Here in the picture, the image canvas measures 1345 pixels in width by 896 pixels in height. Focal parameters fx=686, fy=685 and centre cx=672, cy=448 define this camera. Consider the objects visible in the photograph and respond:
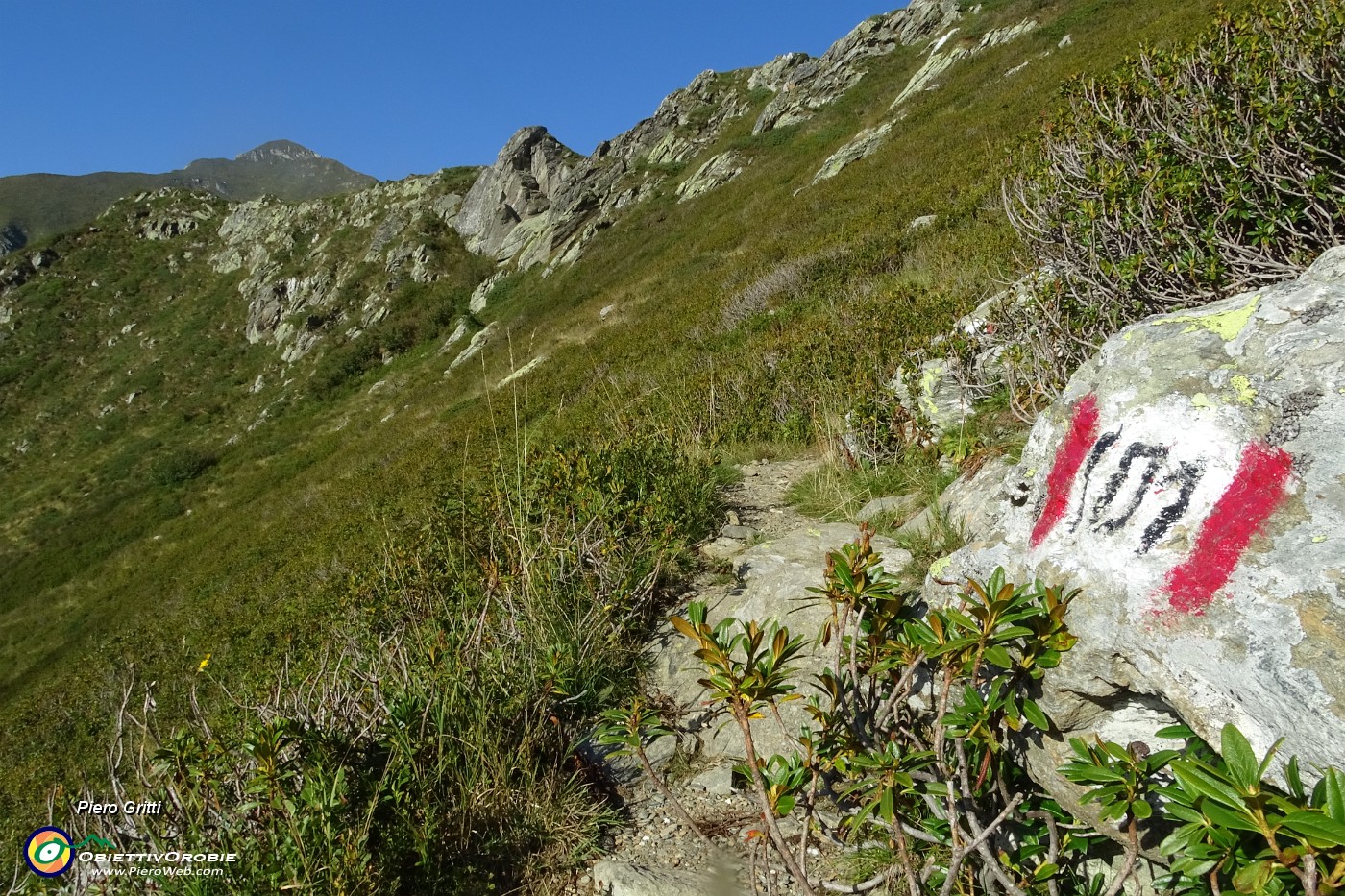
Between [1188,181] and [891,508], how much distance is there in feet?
6.20

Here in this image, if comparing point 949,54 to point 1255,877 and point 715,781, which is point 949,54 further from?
point 1255,877

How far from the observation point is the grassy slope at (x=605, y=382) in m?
6.50

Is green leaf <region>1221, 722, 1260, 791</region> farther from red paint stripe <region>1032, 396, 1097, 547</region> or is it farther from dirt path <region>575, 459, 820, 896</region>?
dirt path <region>575, 459, 820, 896</region>

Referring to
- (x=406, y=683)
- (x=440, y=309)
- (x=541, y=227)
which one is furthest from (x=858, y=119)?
(x=406, y=683)

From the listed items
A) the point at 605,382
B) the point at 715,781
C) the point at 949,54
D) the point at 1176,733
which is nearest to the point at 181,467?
the point at 605,382

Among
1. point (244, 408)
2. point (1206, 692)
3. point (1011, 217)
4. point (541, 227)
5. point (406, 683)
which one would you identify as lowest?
point (1206, 692)

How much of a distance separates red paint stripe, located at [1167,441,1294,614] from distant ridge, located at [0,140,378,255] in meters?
127

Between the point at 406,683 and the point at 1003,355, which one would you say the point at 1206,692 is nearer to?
the point at 406,683

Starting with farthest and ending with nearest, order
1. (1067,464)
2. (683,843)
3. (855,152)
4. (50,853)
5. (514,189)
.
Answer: (514,189)
(855,152)
(683,843)
(50,853)
(1067,464)

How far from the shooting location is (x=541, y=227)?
123 ft

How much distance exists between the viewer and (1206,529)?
59.2 inches

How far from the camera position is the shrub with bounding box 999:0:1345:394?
8.48 feet

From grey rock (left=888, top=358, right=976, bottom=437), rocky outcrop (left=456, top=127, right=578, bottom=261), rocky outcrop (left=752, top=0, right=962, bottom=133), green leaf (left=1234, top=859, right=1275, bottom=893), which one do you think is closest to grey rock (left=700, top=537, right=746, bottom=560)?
grey rock (left=888, top=358, right=976, bottom=437)

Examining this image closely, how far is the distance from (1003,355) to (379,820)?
3529 mm
